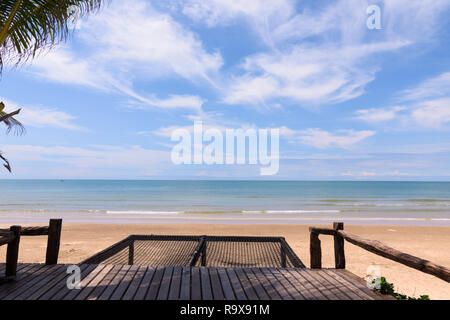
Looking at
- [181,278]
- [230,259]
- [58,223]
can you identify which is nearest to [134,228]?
[230,259]

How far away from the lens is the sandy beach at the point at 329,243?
7.20 m

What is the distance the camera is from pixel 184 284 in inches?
147

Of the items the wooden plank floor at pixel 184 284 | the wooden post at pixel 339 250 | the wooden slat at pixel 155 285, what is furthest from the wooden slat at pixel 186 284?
the wooden post at pixel 339 250

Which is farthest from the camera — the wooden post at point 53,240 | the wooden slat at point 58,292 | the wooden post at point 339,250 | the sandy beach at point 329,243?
the sandy beach at point 329,243

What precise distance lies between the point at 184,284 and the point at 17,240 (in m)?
2.57

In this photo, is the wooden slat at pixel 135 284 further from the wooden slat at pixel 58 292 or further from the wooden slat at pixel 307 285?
the wooden slat at pixel 307 285

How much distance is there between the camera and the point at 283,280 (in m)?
3.98

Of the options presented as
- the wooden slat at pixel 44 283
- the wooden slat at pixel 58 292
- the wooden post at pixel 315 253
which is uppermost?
the wooden post at pixel 315 253

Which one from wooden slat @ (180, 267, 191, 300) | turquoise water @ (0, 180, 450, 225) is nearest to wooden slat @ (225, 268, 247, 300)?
wooden slat @ (180, 267, 191, 300)

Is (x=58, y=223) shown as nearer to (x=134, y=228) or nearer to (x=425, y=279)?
(x=425, y=279)

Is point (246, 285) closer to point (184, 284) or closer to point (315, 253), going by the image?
point (184, 284)

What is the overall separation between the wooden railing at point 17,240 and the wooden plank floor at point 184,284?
181 millimetres

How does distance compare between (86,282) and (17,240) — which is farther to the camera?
(17,240)

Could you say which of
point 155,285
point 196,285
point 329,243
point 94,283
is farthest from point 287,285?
point 329,243
